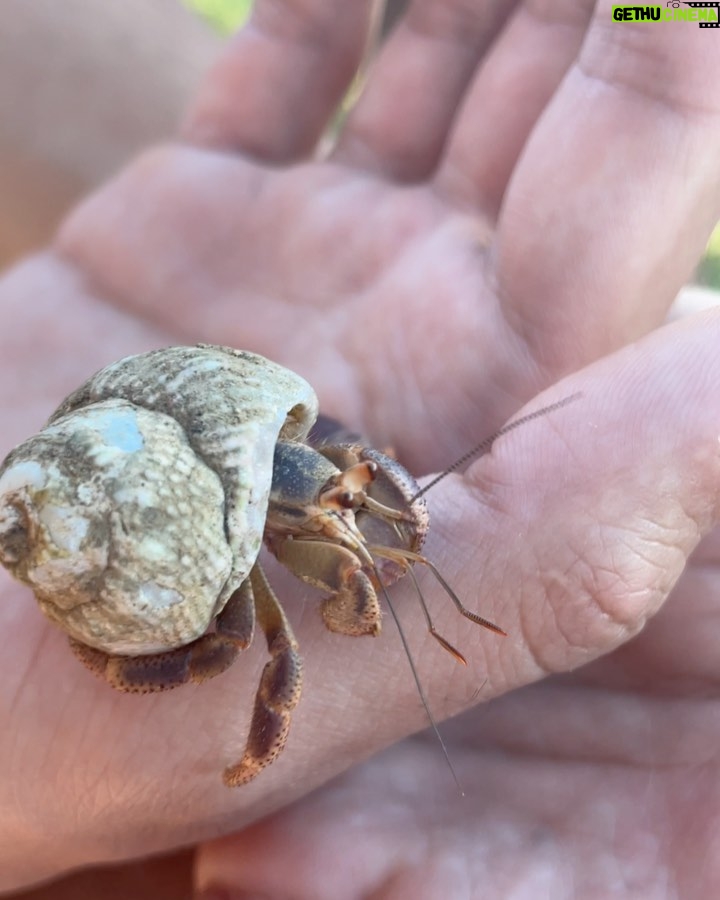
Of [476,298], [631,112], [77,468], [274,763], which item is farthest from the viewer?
[476,298]

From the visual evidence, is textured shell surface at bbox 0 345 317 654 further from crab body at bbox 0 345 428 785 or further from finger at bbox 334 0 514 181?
finger at bbox 334 0 514 181

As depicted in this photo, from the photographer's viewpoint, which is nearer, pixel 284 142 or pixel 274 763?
pixel 274 763

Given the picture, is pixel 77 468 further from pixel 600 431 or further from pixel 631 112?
pixel 631 112

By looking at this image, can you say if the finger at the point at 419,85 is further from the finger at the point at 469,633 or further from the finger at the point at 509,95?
the finger at the point at 469,633

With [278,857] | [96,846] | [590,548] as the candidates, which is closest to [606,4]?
[590,548]

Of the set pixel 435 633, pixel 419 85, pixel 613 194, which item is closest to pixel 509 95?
pixel 419 85
